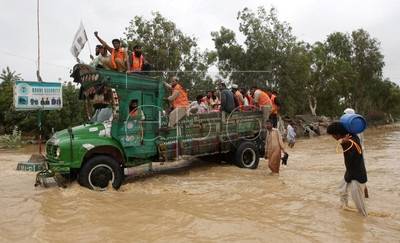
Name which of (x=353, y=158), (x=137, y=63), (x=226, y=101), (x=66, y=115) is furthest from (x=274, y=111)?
(x=66, y=115)

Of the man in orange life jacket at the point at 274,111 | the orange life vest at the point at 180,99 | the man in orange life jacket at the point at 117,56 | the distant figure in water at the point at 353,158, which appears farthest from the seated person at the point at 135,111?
the distant figure in water at the point at 353,158

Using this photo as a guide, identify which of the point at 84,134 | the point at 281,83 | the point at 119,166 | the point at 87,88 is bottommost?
the point at 119,166

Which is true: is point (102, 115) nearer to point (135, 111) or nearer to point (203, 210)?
point (135, 111)

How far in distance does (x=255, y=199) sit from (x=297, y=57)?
2809 cm

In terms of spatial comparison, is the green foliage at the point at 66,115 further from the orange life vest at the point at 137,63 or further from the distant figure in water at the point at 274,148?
the distant figure in water at the point at 274,148

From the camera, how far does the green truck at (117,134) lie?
10.1 metres

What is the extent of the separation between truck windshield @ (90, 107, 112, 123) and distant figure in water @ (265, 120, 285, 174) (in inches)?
166

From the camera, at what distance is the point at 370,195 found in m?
9.66

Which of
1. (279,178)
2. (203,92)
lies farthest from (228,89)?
(279,178)

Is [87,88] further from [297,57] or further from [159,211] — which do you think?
[297,57]

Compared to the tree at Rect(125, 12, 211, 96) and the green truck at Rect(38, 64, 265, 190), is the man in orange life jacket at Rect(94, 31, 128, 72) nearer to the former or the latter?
the green truck at Rect(38, 64, 265, 190)

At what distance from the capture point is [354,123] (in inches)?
282

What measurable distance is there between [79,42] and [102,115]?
6.86ft

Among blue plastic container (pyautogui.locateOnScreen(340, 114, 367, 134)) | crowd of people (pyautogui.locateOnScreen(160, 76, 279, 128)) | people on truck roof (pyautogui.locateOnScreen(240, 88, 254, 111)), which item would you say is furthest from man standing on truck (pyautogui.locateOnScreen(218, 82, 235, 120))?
blue plastic container (pyautogui.locateOnScreen(340, 114, 367, 134))
